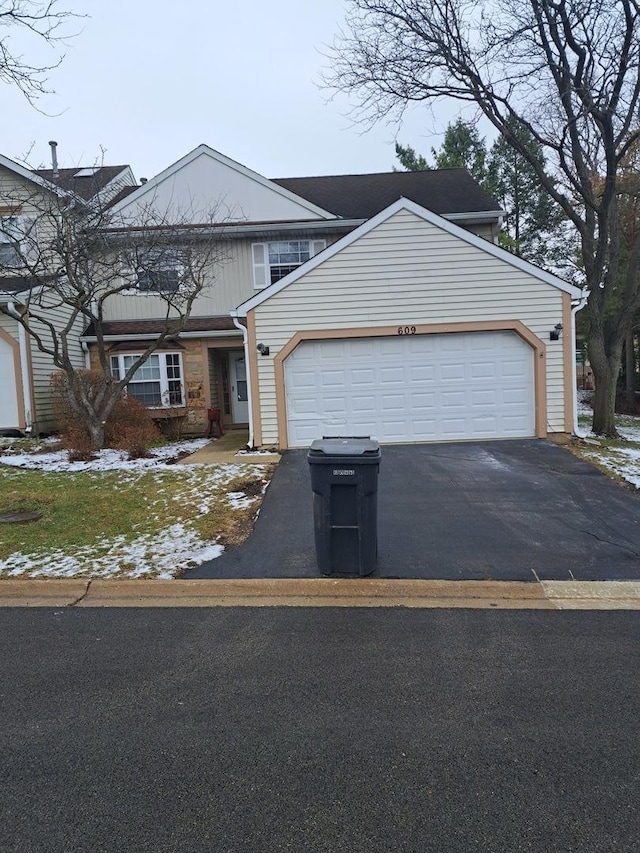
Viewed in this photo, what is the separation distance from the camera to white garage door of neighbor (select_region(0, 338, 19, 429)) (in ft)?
48.0

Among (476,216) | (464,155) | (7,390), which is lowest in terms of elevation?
(7,390)

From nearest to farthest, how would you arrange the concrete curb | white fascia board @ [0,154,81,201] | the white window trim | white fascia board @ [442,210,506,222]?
the concrete curb
white fascia board @ [0,154,81,201]
the white window trim
white fascia board @ [442,210,506,222]

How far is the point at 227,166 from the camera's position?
56.9ft

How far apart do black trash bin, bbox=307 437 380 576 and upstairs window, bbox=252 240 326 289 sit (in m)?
11.9

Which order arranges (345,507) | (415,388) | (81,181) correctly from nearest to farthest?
(345,507)
(415,388)
(81,181)

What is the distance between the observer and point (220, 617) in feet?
16.3

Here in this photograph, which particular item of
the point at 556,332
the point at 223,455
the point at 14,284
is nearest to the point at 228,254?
the point at 14,284

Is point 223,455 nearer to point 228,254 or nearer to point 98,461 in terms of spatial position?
point 98,461

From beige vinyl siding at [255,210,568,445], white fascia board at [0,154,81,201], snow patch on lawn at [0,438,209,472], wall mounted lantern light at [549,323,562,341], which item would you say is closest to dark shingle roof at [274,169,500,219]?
beige vinyl siding at [255,210,568,445]

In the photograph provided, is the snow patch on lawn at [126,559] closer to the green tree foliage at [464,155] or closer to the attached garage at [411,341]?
the attached garage at [411,341]

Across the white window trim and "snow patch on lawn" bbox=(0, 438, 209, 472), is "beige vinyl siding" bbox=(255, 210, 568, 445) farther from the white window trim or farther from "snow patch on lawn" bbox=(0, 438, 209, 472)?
the white window trim

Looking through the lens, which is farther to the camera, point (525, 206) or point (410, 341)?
point (525, 206)

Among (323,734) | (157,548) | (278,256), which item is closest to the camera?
(323,734)

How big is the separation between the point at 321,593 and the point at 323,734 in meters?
2.25
